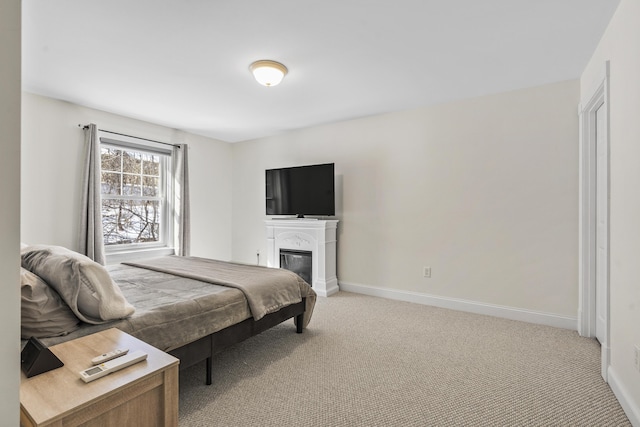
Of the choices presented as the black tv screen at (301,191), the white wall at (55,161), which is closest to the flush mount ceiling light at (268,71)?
the black tv screen at (301,191)

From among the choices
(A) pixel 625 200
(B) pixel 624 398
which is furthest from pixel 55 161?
(B) pixel 624 398

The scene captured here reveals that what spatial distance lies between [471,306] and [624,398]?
173cm

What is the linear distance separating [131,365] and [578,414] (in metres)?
2.34

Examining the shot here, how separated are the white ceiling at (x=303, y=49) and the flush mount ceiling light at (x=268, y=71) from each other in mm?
65

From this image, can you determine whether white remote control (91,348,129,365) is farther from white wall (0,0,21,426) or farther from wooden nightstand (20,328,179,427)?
white wall (0,0,21,426)

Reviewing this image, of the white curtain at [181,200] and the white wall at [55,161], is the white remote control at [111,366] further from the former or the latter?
the white curtain at [181,200]

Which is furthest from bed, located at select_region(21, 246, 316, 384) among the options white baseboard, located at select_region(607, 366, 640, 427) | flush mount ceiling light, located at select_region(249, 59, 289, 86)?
white baseboard, located at select_region(607, 366, 640, 427)

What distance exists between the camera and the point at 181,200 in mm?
4715

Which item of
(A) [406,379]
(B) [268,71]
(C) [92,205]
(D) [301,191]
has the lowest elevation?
(A) [406,379]

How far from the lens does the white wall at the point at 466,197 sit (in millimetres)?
3092

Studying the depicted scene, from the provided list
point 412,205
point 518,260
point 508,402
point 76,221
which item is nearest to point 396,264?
point 412,205

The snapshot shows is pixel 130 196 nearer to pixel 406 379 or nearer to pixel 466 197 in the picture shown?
pixel 406 379

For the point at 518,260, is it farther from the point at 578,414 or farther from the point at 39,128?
the point at 39,128

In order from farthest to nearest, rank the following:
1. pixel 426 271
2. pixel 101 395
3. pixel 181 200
A: 1. pixel 181 200
2. pixel 426 271
3. pixel 101 395
